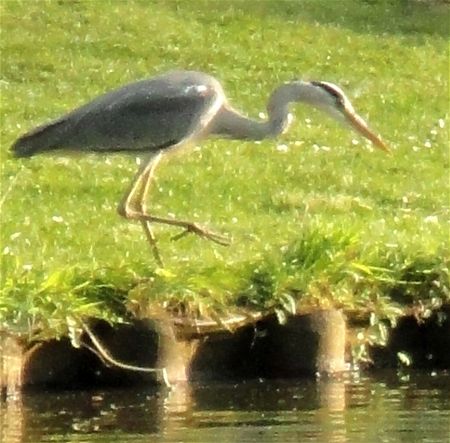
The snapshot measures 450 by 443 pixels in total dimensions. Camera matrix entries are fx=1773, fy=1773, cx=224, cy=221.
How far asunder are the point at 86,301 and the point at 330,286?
1.56 m

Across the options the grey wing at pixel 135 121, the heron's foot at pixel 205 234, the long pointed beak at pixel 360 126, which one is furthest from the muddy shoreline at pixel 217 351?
the grey wing at pixel 135 121

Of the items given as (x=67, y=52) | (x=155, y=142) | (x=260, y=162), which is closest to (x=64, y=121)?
(x=155, y=142)

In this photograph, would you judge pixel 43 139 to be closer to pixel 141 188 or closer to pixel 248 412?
pixel 141 188

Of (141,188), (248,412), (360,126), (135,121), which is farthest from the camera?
(360,126)

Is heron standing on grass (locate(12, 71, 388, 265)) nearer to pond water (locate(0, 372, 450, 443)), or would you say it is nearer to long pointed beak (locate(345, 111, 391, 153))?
long pointed beak (locate(345, 111, 391, 153))

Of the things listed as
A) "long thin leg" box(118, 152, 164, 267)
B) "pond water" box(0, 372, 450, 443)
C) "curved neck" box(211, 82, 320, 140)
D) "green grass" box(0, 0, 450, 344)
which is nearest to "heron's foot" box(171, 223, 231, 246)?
"green grass" box(0, 0, 450, 344)

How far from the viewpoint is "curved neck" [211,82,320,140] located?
11.8 metres

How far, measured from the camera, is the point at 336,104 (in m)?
12.1

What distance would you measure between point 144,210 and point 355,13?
10.7 m

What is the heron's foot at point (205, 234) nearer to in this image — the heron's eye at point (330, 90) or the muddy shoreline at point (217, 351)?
the muddy shoreline at point (217, 351)

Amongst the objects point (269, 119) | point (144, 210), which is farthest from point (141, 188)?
point (269, 119)

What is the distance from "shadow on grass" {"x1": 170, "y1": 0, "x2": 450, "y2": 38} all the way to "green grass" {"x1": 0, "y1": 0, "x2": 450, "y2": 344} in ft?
0.12

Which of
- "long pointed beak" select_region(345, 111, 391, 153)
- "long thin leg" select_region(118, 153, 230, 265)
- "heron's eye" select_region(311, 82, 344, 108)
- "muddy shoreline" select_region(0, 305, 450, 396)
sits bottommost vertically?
"muddy shoreline" select_region(0, 305, 450, 396)

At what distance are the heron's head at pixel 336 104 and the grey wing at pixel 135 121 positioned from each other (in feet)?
2.48
